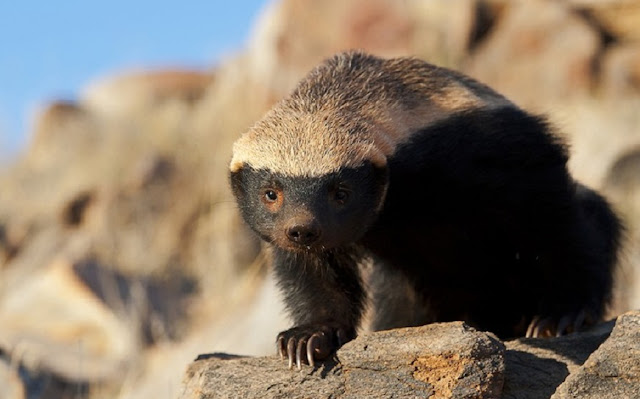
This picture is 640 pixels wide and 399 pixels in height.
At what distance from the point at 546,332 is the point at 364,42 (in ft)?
36.2

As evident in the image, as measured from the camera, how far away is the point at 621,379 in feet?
13.6

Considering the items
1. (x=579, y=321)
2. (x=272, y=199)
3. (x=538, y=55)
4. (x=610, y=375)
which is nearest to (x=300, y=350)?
(x=272, y=199)

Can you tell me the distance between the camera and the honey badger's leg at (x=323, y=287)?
19.3ft

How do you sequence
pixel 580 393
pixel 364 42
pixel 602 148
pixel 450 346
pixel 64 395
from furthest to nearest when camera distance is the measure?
pixel 364 42 → pixel 602 148 → pixel 64 395 → pixel 450 346 → pixel 580 393

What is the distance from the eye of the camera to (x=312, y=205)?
5.10m

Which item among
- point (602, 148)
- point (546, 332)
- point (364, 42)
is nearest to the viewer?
point (546, 332)

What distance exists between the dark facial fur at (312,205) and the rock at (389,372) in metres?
0.67

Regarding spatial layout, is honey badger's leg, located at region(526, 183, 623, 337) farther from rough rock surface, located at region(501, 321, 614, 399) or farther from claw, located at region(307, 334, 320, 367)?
claw, located at region(307, 334, 320, 367)

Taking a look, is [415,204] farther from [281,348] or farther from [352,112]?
[281,348]

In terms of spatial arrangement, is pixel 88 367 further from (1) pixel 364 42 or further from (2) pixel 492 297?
(1) pixel 364 42

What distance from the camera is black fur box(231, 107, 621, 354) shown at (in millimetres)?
5602

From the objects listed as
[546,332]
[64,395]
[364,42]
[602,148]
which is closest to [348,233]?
[546,332]

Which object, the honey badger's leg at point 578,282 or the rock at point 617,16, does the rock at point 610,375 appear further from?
the rock at point 617,16

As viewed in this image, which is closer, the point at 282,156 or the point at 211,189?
the point at 282,156
